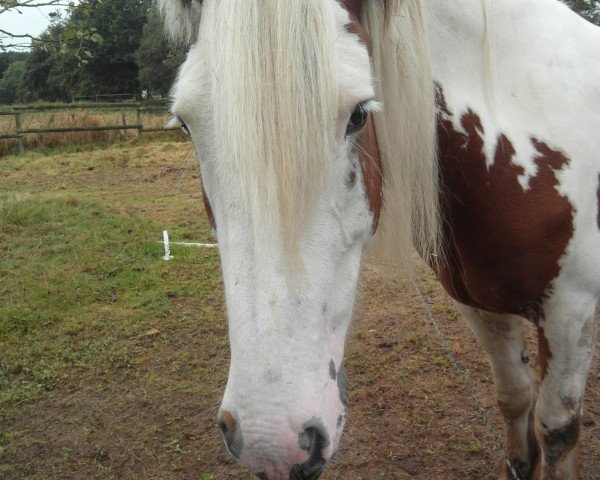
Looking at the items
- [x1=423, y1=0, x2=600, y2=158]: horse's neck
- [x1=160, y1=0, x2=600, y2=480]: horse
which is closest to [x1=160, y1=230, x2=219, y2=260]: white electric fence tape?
[x1=160, y1=0, x2=600, y2=480]: horse

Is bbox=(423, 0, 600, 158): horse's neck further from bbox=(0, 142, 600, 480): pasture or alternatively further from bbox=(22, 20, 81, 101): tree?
bbox=(22, 20, 81, 101): tree

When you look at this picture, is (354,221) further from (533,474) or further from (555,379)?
(533,474)

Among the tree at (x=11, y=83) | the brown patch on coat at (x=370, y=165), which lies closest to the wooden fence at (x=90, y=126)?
the brown patch on coat at (x=370, y=165)

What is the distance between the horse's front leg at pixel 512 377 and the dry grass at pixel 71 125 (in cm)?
1163

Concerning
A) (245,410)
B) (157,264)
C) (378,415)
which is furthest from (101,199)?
(245,410)

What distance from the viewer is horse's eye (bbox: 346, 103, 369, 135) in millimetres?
1031

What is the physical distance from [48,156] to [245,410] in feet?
41.2

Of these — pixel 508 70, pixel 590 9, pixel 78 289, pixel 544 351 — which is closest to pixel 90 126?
pixel 78 289

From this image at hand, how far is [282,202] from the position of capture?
0.94 meters

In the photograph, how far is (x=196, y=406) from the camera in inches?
114

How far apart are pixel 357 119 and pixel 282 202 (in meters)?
0.25

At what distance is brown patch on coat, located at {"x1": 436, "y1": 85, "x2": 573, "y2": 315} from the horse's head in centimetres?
58

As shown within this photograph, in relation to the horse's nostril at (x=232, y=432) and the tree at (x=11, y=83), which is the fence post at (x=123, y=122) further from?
the tree at (x=11, y=83)

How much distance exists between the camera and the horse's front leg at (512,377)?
2070mm
